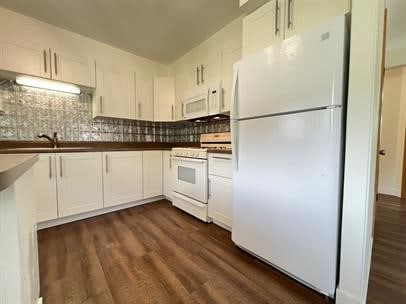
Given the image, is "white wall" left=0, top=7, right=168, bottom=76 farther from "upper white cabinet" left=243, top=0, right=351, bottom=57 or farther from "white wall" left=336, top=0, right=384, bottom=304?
"white wall" left=336, top=0, right=384, bottom=304

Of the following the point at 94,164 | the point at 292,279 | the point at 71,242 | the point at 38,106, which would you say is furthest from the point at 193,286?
the point at 38,106

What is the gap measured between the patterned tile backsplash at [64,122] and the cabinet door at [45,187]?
0.61 meters

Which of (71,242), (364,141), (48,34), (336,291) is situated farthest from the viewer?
(48,34)

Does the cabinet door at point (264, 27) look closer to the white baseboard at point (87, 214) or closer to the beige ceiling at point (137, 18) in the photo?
the beige ceiling at point (137, 18)

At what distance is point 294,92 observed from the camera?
120 cm

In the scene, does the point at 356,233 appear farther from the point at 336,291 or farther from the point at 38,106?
the point at 38,106

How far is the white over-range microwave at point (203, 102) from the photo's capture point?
2.32 m

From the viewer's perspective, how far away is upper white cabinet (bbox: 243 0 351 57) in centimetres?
119

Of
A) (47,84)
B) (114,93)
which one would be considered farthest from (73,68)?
(114,93)

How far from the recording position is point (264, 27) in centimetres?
153

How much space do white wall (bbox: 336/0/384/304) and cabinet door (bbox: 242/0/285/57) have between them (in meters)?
0.52

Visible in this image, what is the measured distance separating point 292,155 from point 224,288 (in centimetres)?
98

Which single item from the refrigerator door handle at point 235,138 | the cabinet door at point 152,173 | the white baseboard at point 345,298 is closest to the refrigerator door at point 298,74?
the refrigerator door handle at point 235,138

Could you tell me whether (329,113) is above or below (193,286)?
above
